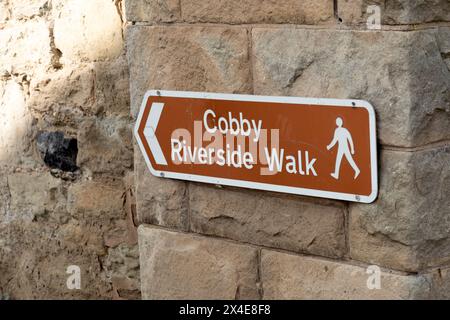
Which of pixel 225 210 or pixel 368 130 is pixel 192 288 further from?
pixel 368 130

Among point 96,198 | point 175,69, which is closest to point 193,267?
point 175,69

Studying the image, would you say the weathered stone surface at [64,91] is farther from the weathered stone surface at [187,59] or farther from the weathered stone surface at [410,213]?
the weathered stone surface at [410,213]

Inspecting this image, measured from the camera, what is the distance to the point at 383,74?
2150mm

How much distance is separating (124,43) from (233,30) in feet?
2.51

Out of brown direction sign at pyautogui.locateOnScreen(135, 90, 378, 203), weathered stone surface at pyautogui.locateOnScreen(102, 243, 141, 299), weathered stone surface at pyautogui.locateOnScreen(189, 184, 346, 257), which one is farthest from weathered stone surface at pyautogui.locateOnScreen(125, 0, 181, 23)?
weathered stone surface at pyautogui.locateOnScreen(102, 243, 141, 299)

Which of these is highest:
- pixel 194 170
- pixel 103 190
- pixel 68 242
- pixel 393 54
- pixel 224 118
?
pixel 393 54

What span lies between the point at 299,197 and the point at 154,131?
0.53m

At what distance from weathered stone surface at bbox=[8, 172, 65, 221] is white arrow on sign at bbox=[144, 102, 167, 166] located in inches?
33.0

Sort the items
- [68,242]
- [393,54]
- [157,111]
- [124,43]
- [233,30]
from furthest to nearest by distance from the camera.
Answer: [68,242]
[124,43]
[157,111]
[233,30]
[393,54]

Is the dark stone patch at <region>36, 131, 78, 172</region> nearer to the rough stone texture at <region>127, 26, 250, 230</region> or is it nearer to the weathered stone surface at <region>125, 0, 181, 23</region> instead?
the rough stone texture at <region>127, 26, 250, 230</region>

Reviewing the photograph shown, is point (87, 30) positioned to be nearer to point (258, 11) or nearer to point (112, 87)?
point (112, 87)

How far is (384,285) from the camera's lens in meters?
Result: 2.25

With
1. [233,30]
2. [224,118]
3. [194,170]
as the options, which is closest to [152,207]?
[194,170]

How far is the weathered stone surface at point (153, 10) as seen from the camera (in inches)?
103
